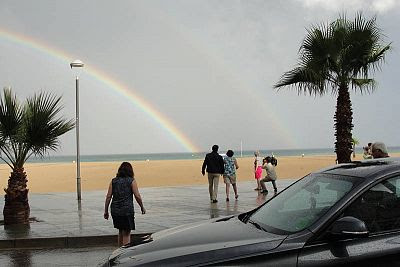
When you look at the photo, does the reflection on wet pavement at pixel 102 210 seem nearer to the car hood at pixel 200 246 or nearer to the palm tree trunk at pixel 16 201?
the palm tree trunk at pixel 16 201

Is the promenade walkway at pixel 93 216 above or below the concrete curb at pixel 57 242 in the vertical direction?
above

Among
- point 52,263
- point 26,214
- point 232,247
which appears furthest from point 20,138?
point 232,247

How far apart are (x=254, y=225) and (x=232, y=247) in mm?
630

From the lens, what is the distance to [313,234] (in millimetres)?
3787

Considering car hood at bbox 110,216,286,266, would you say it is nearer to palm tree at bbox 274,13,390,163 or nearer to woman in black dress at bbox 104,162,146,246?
woman in black dress at bbox 104,162,146,246

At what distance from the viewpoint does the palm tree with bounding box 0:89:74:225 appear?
494 inches

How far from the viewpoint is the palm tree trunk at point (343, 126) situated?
51.5 feet

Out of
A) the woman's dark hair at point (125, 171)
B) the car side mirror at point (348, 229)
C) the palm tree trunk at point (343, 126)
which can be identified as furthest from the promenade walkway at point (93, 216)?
the car side mirror at point (348, 229)

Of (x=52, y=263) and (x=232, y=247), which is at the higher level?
(x=232, y=247)

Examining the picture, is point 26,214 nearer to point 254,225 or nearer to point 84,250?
point 84,250

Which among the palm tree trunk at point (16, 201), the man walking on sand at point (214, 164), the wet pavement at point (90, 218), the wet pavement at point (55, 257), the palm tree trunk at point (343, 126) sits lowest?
the wet pavement at point (55, 257)

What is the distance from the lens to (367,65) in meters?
15.9

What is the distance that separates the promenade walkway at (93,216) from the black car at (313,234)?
596 centimetres

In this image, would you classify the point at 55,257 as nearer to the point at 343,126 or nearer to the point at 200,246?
the point at 200,246
